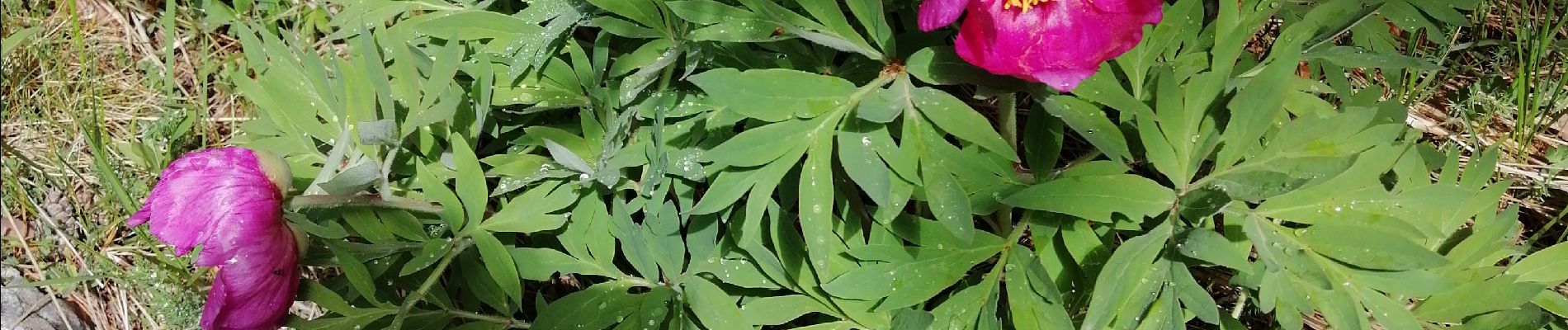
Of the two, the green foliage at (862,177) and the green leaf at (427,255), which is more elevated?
the green foliage at (862,177)

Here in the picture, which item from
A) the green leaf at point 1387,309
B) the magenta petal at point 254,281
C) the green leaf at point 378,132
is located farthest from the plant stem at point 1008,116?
the magenta petal at point 254,281

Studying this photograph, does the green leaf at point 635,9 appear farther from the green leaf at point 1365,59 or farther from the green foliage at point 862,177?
the green leaf at point 1365,59

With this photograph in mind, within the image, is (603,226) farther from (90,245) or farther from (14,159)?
(14,159)

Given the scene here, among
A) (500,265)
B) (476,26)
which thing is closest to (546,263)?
(500,265)

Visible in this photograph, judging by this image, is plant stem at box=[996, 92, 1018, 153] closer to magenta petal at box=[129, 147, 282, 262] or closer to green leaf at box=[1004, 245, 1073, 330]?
green leaf at box=[1004, 245, 1073, 330]

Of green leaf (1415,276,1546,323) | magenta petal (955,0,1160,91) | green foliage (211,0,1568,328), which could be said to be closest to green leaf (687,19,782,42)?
green foliage (211,0,1568,328)

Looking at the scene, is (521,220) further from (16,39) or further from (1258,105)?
(16,39)
